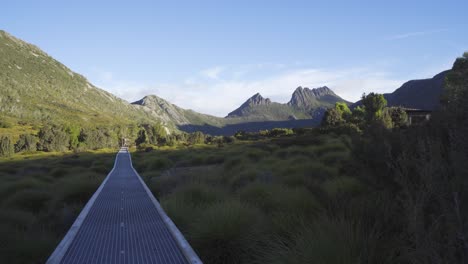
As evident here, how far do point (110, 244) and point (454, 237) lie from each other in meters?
5.17

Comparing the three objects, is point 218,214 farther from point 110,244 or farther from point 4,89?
point 4,89

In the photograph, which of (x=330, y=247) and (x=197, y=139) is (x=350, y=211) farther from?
(x=197, y=139)

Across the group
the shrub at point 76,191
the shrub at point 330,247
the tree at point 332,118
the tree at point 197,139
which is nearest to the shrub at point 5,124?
the tree at point 197,139

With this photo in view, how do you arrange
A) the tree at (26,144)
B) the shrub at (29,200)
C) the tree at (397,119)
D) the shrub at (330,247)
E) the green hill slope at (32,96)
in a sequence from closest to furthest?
the shrub at (330,247), the tree at (397,119), the shrub at (29,200), the tree at (26,144), the green hill slope at (32,96)

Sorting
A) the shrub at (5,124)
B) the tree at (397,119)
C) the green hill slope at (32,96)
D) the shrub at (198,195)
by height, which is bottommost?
the shrub at (198,195)

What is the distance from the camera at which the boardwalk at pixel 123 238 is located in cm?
500

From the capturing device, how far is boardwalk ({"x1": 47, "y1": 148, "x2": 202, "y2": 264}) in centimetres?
500

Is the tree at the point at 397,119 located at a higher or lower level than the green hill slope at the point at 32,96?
lower

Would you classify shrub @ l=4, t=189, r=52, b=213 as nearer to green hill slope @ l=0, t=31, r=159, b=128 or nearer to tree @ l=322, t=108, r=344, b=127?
tree @ l=322, t=108, r=344, b=127

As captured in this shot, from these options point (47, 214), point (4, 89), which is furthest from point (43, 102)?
point (47, 214)

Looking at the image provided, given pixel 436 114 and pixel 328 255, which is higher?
pixel 436 114

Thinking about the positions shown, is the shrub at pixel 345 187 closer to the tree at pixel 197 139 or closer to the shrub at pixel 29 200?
the shrub at pixel 29 200

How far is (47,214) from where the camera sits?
918cm

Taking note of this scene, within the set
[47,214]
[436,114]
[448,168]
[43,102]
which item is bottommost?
[47,214]
